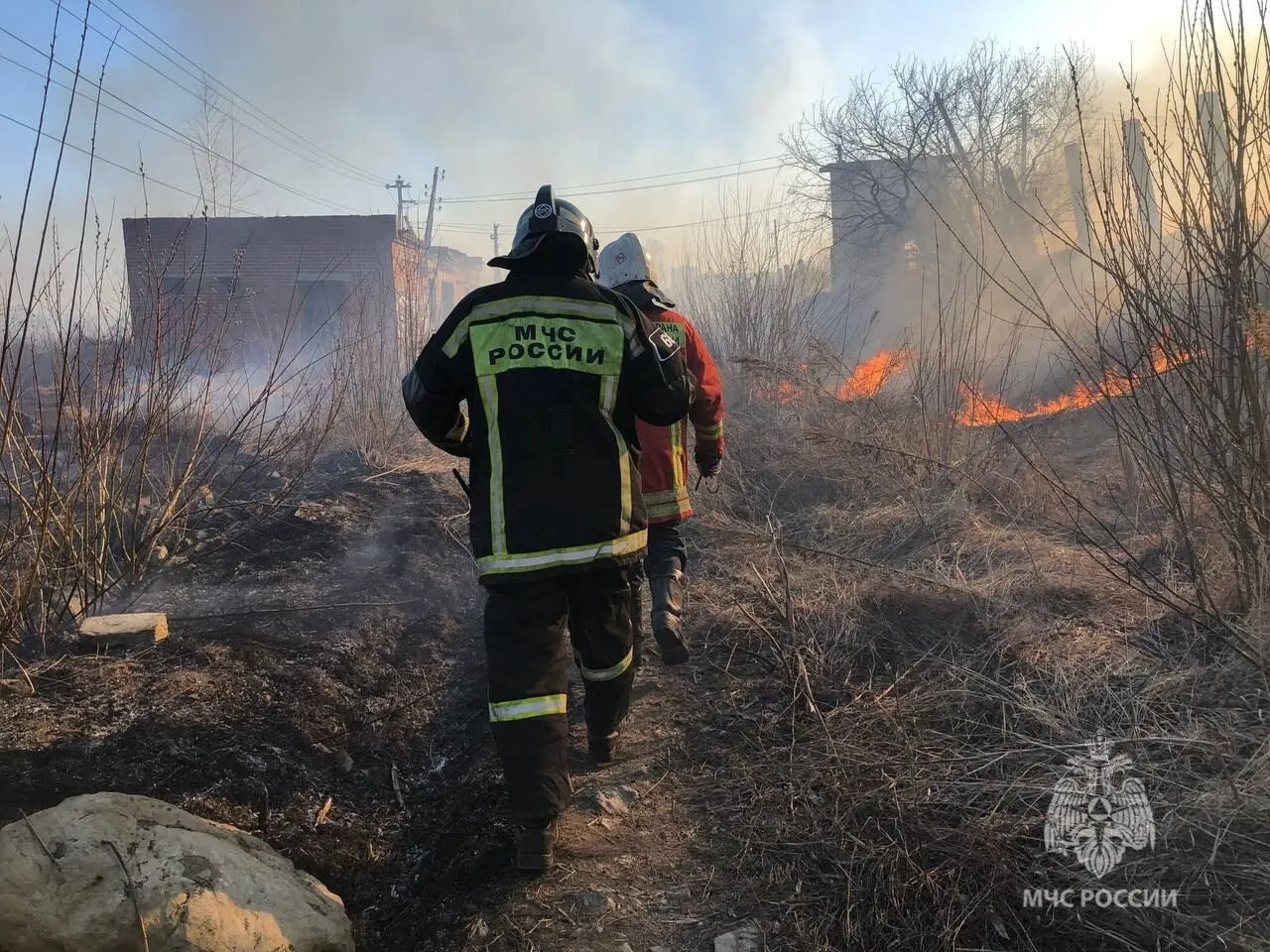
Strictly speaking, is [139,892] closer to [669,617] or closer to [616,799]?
[616,799]

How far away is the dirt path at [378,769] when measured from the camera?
5.98 feet

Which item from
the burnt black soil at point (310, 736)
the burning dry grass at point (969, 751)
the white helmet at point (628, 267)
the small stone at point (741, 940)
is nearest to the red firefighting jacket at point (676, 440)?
the white helmet at point (628, 267)

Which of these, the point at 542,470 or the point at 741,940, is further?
the point at 542,470

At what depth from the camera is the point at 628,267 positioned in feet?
10.6

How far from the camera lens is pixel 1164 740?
2021 mm

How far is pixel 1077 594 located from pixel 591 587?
2296mm

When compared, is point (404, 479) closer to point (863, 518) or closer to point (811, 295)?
point (863, 518)

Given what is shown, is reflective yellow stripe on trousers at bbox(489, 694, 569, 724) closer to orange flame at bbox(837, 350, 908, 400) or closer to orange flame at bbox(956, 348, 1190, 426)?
orange flame at bbox(956, 348, 1190, 426)

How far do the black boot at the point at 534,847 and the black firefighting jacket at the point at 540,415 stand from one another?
649mm

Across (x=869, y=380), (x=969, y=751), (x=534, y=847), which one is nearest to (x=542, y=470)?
(x=534, y=847)

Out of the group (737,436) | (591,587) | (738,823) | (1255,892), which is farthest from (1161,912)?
(737,436)

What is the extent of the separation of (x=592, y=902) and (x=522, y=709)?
0.49 metres

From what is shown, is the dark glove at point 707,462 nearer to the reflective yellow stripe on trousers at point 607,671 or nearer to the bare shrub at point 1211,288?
the reflective yellow stripe on trousers at point 607,671

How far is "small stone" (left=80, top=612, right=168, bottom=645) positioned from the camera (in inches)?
112
